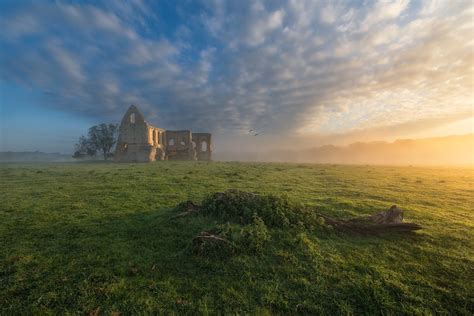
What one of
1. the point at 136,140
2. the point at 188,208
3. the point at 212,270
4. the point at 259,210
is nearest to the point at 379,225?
the point at 259,210

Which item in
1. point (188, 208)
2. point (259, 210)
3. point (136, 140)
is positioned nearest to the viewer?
point (259, 210)

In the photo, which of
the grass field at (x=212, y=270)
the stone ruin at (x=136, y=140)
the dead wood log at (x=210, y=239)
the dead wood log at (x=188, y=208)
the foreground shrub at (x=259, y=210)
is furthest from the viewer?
the stone ruin at (x=136, y=140)

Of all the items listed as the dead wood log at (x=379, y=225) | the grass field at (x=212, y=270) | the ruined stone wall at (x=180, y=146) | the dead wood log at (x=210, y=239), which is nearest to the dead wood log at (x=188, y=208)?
the grass field at (x=212, y=270)

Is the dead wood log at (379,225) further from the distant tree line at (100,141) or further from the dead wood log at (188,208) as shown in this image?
the distant tree line at (100,141)

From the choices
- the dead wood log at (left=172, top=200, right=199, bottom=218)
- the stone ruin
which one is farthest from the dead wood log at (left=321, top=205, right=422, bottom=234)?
the stone ruin

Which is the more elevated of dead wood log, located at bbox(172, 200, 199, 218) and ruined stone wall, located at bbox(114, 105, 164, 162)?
ruined stone wall, located at bbox(114, 105, 164, 162)

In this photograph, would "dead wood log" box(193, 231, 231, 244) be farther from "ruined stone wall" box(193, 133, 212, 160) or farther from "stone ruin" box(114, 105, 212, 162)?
"ruined stone wall" box(193, 133, 212, 160)

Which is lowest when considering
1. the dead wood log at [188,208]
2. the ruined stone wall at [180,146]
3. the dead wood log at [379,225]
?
the dead wood log at [379,225]

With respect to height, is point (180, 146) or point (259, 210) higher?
point (180, 146)

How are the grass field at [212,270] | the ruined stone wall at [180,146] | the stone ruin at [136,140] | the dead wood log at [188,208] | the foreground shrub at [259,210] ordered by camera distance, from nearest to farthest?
the grass field at [212,270], the foreground shrub at [259,210], the dead wood log at [188,208], the stone ruin at [136,140], the ruined stone wall at [180,146]

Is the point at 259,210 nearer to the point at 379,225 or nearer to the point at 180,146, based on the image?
the point at 379,225

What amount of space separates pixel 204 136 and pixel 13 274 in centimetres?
5621

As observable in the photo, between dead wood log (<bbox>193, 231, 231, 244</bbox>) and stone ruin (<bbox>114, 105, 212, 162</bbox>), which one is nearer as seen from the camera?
dead wood log (<bbox>193, 231, 231, 244</bbox>)

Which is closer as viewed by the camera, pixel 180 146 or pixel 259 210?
pixel 259 210
